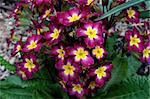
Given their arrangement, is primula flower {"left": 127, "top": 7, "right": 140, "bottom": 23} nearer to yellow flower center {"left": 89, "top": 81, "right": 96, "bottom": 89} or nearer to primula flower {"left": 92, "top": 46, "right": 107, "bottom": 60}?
primula flower {"left": 92, "top": 46, "right": 107, "bottom": 60}

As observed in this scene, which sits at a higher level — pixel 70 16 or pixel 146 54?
pixel 70 16

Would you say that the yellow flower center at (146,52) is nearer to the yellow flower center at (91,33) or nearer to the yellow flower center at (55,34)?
the yellow flower center at (91,33)

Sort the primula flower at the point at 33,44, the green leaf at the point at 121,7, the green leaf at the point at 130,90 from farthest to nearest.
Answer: the green leaf at the point at 130,90, the primula flower at the point at 33,44, the green leaf at the point at 121,7

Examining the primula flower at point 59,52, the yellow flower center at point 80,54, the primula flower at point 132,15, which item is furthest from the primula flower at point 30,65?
the primula flower at point 132,15

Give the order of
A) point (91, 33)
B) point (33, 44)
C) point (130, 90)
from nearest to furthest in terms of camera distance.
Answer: point (91, 33)
point (33, 44)
point (130, 90)

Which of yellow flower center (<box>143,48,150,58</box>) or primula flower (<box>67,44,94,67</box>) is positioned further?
yellow flower center (<box>143,48,150,58</box>)

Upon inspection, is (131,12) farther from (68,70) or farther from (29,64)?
(29,64)

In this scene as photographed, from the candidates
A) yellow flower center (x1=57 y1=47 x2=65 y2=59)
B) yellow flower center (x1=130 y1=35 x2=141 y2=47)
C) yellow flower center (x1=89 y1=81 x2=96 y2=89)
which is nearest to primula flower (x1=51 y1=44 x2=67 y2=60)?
yellow flower center (x1=57 y1=47 x2=65 y2=59)

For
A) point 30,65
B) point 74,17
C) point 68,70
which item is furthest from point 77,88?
point 74,17
